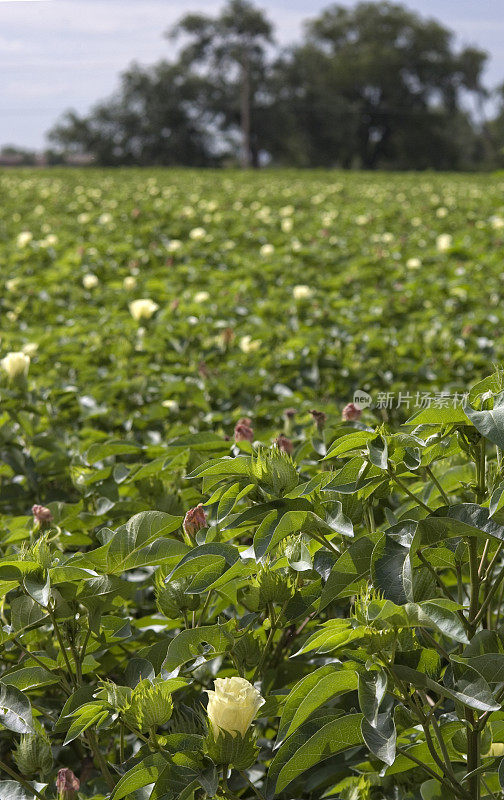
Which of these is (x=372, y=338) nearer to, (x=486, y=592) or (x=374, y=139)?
(x=486, y=592)

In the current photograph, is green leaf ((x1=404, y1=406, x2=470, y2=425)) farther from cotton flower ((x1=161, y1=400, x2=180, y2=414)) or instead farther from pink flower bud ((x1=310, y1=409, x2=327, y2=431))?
cotton flower ((x1=161, y1=400, x2=180, y2=414))

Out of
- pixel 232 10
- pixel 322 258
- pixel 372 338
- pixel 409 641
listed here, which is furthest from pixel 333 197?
pixel 232 10

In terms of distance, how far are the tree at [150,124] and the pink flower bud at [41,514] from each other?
4021 cm

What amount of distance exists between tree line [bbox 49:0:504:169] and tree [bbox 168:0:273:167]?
54 millimetres

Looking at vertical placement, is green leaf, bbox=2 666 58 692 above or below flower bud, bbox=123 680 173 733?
below

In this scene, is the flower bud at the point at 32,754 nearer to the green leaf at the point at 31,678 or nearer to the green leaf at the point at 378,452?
the green leaf at the point at 31,678

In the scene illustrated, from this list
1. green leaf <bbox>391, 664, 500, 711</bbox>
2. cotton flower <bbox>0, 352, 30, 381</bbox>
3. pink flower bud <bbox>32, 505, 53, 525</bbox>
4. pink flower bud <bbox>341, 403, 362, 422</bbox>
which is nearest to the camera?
green leaf <bbox>391, 664, 500, 711</bbox>

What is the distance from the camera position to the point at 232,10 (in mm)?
42531

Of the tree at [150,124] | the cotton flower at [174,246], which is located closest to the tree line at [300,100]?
the tree at [150,124]

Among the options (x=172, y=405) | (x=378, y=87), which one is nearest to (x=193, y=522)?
(x=172, y=405)

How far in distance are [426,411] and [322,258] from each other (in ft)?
13.6

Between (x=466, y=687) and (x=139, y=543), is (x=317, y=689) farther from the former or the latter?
(x=139, y=543)

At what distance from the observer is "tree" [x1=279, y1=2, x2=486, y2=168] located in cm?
4269

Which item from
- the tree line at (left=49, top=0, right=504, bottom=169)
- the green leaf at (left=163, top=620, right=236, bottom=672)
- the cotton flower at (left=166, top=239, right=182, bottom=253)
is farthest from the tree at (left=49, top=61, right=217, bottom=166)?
the green leaf at (left=163, top=620, right=236, bottom=672)
